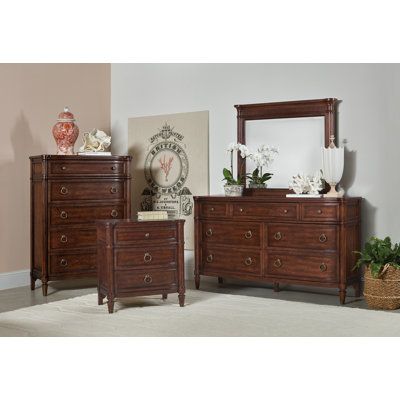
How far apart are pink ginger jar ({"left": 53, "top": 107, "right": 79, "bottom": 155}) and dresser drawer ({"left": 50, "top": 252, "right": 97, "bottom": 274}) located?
1.00 metres

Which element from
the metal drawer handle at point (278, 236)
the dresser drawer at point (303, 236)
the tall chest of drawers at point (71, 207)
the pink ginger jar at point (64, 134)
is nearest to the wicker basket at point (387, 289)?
the dresser drawer at point (303, 236)

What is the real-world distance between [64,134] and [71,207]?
0.74 meters

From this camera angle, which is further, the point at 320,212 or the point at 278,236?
the point at 278,236

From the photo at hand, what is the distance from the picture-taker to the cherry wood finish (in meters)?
5.36

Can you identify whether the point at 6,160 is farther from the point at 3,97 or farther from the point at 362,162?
the point at 362,162

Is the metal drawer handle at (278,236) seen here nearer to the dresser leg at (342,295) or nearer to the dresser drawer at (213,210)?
the dresser drawer at (213,210)

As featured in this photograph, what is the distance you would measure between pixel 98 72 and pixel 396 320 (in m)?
4.36

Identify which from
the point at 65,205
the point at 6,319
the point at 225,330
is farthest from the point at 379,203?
the point at 6,319

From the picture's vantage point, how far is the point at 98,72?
7.64 meters

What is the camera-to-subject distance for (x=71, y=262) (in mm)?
6398

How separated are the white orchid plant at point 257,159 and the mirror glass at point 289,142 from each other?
0.17ft

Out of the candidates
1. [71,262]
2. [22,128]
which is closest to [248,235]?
[71,262]

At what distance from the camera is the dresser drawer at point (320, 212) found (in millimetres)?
5680

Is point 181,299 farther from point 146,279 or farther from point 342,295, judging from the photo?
point 342,295
